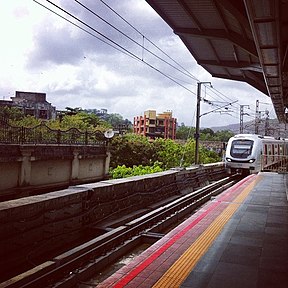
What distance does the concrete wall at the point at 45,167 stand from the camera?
17.7m

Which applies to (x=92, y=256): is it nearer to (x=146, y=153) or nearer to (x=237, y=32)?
(x=237, y=32)

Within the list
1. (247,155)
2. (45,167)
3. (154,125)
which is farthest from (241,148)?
(154,125)

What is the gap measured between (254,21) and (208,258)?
3723 mm

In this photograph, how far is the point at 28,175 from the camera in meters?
18.8

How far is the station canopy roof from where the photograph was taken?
5941mm

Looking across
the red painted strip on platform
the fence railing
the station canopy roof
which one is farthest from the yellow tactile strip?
the fence railing

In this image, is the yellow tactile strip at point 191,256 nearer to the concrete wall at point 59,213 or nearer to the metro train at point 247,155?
the concrete wall at point 59,213

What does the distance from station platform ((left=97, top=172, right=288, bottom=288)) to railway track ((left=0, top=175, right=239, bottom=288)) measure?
1.01 meters

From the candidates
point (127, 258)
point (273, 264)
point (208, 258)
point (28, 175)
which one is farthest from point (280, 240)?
point (28, 175)

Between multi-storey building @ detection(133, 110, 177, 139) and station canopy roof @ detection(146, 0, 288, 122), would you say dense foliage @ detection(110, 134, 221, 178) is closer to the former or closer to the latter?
station canopy roof @ detection(146, 0, 288, 122)

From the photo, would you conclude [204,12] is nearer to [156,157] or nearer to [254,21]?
[254,21]

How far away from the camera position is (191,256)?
5.37 metres

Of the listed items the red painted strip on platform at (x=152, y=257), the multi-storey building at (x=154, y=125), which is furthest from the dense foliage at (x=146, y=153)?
the multi-storey building at (x=154, y=125)

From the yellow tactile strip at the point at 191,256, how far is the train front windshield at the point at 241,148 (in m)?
15.0
